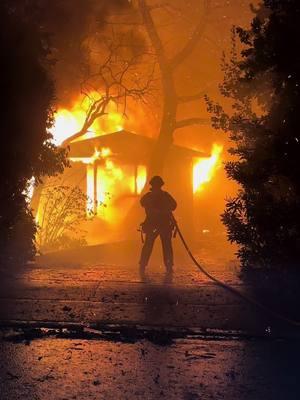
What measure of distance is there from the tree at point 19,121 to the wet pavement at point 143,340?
156cm

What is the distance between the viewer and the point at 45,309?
21.6 ft

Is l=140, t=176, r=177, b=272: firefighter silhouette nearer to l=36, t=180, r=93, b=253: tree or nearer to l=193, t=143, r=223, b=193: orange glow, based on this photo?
l=36, t=180, r=93, b=253: tree

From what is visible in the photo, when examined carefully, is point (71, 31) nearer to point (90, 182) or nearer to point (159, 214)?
point (90, 182)

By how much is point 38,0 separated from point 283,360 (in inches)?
453

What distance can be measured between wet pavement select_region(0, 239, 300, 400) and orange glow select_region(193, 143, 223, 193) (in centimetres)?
1404

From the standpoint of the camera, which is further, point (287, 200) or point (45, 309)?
point (287, 200)

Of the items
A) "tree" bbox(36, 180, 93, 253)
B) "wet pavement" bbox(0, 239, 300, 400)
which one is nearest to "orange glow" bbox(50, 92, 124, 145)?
"tree" bbox(36, 180, 93, 253)

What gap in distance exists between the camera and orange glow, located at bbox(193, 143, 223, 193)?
22.7m

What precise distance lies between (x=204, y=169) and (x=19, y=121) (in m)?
14.4

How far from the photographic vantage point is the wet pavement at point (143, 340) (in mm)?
4219

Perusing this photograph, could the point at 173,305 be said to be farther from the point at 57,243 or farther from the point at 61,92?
the point at 61,92

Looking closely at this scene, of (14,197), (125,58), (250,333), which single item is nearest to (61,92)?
(125,58)

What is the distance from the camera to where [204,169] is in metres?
23.3

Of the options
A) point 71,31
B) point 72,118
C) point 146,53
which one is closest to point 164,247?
point 71,31
